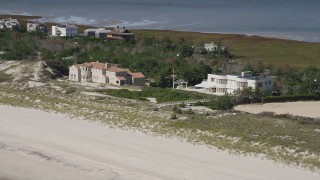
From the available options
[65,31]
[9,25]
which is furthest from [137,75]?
[9,25]

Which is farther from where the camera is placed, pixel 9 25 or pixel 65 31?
pixel 9 25

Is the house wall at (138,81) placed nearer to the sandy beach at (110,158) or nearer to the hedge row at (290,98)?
the hedge row at (290,98)

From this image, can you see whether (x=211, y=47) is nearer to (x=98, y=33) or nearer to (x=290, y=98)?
(x=98, y=33)

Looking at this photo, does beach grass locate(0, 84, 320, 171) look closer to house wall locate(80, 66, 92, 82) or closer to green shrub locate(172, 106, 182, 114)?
green shrub locate(172, 106, 182, 114)

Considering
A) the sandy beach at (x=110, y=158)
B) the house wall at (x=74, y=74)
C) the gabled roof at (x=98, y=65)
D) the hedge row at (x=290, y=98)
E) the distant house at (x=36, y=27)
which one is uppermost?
the distant house at (x=36, y=27)

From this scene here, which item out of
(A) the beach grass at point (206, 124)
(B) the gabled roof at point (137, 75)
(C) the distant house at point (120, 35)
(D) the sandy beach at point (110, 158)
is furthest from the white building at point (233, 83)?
(C) the distant house at point (120, 35)

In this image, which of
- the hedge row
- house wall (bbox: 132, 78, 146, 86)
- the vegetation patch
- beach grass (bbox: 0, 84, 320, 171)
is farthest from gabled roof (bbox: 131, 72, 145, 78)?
the hedge row
